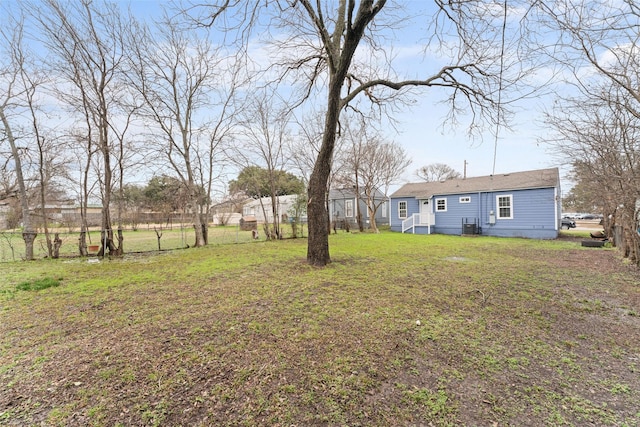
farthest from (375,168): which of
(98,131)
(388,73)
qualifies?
(98,131)

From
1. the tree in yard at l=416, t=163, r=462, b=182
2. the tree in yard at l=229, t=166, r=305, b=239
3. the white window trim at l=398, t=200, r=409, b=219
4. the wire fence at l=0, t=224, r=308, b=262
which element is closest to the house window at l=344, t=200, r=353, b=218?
the white window trim at l=398, t=200, r=409, b=219

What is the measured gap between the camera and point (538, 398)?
1929mm

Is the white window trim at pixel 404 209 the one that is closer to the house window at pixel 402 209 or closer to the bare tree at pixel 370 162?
the house window at pixel 402 209

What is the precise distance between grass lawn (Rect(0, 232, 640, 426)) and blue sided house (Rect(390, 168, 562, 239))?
32.2 feet

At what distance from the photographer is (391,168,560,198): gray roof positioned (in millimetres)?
13461

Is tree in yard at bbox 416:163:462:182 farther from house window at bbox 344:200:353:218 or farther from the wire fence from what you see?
the wire fence

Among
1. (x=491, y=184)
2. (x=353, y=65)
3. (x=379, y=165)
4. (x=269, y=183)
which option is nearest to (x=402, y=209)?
(x=379, y=165)

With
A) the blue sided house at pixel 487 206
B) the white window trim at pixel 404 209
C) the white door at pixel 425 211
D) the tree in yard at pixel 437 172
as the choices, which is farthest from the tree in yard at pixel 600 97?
the tree in yard at pixel 437 172

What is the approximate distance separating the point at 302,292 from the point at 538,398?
10.1 feet

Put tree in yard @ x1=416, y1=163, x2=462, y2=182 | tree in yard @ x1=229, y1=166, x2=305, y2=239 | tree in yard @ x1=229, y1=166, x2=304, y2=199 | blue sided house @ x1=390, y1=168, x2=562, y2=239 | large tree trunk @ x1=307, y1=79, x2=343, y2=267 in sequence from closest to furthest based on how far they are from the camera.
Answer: large tree trunk @ x1=307, y1=79, x2=343, y2=267, blue sided house @ x1=390, y1=168, x2=562, y2=239, tree in yard @ x1=229, y1=166, x2=305, y2=239, tree in yard @ x1=229, y1=166, x2=304, y2=199, tree in yard @ x1=416, y1=163, x2=462, y2=182

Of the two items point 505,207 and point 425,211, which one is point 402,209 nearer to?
point 425,211

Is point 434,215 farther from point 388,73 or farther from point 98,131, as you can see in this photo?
point 98,131

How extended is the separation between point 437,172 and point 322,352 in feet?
126

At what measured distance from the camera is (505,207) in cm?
1430
